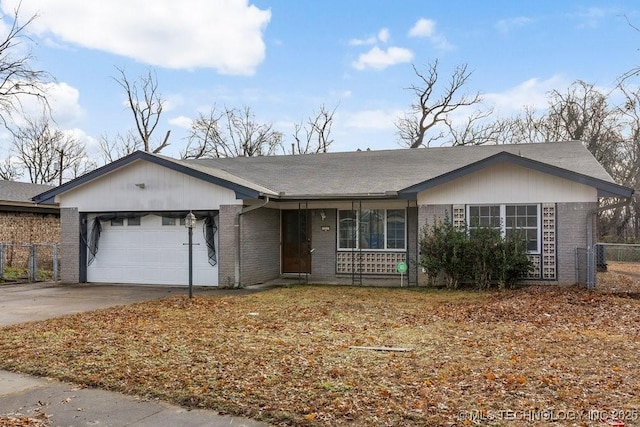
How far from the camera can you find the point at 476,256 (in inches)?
511

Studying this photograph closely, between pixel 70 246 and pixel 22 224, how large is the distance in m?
5.62

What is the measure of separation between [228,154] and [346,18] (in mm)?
25354

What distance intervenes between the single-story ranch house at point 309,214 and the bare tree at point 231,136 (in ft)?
79.3

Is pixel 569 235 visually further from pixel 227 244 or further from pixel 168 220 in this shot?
pixel 168 220

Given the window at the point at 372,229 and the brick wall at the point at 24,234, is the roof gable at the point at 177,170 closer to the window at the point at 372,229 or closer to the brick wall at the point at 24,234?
the window at the point at 372,229

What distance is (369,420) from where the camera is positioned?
13.8ft

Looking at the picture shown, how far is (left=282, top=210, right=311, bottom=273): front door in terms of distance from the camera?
16.2 meters

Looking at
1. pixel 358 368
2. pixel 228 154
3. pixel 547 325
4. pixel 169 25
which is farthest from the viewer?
pixel 228 154

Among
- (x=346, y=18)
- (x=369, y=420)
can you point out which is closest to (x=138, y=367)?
(x=369, y=420)

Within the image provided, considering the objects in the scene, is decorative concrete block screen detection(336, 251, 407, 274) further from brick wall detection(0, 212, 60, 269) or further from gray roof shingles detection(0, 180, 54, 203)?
gray roof shingles detection(0, 180, 54, 203)

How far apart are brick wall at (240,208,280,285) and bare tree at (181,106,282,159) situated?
25125mm

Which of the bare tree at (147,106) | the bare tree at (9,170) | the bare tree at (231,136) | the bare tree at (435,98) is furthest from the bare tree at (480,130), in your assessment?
the bare tree at (9,170)

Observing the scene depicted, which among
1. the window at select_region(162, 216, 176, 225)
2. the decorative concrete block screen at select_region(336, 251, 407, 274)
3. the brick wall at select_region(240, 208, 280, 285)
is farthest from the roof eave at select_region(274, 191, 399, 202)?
the window at select_region(162, 216, 176, 225)

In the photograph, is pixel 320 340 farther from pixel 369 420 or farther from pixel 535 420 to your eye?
pixel 535 420
